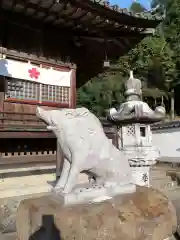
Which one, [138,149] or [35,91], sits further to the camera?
[35,91]

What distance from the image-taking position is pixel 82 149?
9.71 ft

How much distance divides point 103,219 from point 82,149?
84cm

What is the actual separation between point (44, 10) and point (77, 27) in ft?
3.92

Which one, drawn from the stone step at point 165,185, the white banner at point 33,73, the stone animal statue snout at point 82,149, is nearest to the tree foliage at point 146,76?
the stone step at point 165,185

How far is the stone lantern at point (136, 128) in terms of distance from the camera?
18.2 feet

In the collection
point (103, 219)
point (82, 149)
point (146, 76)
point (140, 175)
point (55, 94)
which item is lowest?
point (140, 175)

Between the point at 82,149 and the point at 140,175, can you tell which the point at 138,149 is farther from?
the point at 82,149

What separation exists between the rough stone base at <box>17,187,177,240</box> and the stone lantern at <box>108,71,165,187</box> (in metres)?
2.64

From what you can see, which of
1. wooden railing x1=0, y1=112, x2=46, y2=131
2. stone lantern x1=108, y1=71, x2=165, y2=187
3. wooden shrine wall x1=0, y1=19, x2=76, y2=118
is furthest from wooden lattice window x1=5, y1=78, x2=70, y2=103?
stone lantern x1=108, y1=71, x2=165, y2=187

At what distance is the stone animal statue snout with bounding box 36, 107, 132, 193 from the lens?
2.95 metres

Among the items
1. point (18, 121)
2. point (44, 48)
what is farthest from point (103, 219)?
point (44, 48)

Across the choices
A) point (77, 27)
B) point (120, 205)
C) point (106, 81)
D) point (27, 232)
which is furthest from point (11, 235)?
point (106, 81)

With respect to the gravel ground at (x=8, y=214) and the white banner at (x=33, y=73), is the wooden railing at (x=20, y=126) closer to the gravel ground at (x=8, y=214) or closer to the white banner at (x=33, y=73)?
the white banner at (x=33, y=73)

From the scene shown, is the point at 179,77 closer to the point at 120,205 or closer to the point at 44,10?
the point at 44,10
